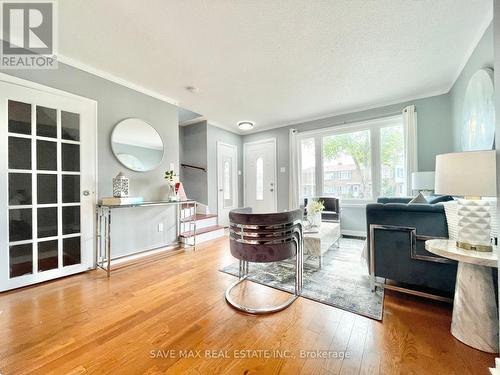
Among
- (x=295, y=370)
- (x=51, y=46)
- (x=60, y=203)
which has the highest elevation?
(x=51, y=46)

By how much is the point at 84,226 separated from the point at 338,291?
2.93 metres

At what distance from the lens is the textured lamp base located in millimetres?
1374

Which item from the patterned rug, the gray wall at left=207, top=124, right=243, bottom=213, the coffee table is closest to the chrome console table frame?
the patterned rug

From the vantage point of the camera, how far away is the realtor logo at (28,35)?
1.74 m

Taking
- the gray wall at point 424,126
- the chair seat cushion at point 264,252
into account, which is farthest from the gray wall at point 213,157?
the chair seat cushion at point 264,252

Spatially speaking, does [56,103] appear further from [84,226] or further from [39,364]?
[39,364]

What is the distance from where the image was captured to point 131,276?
7.74ft

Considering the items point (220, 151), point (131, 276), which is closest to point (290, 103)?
point (220, 151)

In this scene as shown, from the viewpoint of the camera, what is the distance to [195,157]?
4.80m

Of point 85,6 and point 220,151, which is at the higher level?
point 85,6

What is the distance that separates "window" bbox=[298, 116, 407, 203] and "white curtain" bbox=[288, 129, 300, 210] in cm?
13

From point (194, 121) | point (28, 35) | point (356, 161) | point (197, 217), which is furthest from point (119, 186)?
point (356, 161)

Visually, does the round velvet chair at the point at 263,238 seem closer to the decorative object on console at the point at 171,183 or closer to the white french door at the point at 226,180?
the decorative object on console at the point at 171,183

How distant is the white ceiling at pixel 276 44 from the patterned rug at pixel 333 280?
243 centimetres
